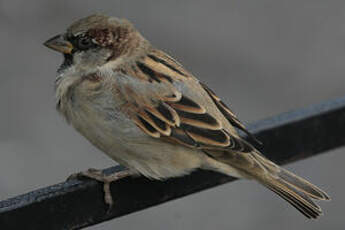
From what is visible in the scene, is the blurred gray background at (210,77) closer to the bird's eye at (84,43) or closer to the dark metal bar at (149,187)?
the bird's eye at (84,43)

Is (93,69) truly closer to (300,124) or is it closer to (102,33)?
(102,33)

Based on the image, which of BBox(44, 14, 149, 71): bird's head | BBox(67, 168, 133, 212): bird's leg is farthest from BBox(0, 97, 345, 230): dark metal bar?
BBox(44, 14, 149, 71): bird's head

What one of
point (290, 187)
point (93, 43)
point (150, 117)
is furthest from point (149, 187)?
point (93, 43)

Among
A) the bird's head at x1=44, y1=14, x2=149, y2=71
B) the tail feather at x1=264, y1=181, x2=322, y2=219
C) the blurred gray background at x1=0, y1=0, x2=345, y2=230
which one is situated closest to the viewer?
the tail feather at x1=264, y1=181, x2=322, y2=219

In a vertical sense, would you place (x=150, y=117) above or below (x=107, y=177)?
above

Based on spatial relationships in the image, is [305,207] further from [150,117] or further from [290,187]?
[150,117]

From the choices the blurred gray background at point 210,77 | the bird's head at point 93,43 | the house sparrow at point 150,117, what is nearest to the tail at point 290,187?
the house sparrow at point 150,117

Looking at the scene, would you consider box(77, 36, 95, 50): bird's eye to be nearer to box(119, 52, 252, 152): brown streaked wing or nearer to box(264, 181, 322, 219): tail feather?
box(119, 52, 252, 152): brown streaked wing
